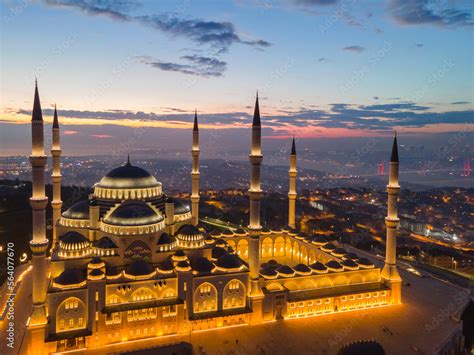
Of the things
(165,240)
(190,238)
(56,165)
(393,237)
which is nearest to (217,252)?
(190,238)

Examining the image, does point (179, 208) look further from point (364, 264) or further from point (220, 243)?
point (364, 264)

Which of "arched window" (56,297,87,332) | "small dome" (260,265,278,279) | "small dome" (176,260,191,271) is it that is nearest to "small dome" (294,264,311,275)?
"small dome" (260,265,278,279)

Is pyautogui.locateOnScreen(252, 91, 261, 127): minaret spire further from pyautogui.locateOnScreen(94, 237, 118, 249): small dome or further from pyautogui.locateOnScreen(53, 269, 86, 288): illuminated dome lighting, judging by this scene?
pyautogui.locateOnScreen(53, 269, 86, 288): illuminated dome lighting

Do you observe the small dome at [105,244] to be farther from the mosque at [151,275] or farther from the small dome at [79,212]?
the small dome at [79,212]

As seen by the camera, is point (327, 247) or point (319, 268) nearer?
point (319, 268)

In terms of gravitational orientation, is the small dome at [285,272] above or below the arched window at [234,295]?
above

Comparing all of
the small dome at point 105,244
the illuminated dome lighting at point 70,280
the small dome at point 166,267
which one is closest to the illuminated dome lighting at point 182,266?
the small dome at point 166,267
